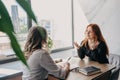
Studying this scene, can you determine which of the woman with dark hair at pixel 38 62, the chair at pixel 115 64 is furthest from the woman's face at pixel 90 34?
the woman with dark hair at pixel 38 62

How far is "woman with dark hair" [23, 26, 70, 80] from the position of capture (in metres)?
1.88

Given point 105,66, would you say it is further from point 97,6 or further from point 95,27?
point 97,6

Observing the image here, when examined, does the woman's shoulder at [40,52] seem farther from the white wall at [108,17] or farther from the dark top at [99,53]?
the white wall at [108,17]

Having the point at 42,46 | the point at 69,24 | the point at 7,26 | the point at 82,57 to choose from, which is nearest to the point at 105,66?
the point at 82,57

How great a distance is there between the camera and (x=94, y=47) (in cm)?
277

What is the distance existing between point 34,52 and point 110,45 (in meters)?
1.90

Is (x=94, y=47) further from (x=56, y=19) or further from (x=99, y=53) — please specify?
(x=56, y=19)

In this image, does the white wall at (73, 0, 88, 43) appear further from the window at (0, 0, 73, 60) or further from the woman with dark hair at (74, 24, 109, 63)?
the woman with dark hair at (74, 24, 109, 63)

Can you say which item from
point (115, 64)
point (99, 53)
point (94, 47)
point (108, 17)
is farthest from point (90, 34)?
point (108, 17)

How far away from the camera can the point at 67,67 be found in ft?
6.93

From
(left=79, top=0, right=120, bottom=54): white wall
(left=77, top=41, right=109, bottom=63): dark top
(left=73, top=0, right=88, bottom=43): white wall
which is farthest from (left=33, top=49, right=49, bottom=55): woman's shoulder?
(left=73, top=0, right=88, bottom=43): white wall

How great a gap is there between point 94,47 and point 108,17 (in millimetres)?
896

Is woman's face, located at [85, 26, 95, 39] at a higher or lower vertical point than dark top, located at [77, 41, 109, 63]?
higher

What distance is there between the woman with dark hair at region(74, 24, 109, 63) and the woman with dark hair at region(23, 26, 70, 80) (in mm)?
788
